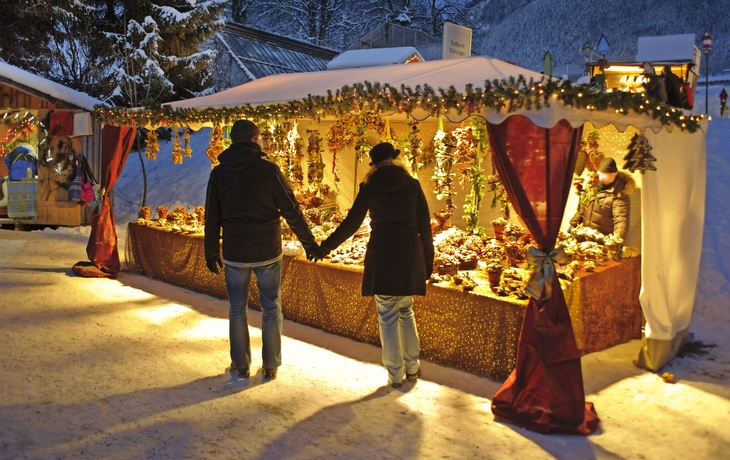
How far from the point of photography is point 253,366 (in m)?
5.07

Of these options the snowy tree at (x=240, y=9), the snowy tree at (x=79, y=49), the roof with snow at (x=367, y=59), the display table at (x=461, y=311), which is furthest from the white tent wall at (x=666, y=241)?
the snowy tree at (x=240, y=9)

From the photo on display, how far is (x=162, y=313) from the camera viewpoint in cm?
Answer: 668

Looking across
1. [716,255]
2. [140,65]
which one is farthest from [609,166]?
[140,65]

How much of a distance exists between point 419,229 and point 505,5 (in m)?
55.1

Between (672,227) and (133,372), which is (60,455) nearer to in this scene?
(133,372)

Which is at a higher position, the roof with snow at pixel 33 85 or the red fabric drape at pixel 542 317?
the roof with snow at pixel 33 85

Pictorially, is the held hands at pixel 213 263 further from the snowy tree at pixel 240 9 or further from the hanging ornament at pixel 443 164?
the snowy tree at pixel 240 9

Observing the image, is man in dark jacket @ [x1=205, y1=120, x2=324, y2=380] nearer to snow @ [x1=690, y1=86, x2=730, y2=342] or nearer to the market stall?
the market stall

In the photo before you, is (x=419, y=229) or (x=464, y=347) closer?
(x=419, y=229)

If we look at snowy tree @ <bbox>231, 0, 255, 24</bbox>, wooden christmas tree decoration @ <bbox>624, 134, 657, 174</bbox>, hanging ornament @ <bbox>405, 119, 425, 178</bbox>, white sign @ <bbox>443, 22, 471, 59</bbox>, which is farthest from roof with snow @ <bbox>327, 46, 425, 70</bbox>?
snowy tree @ <bbox>231, 0, 255, 24</bbox>

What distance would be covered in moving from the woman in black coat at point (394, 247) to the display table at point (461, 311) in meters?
0.55

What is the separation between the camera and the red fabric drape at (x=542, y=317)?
412 centimetres

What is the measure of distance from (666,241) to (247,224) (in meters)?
3.60

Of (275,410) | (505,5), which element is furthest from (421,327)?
(505,5)
